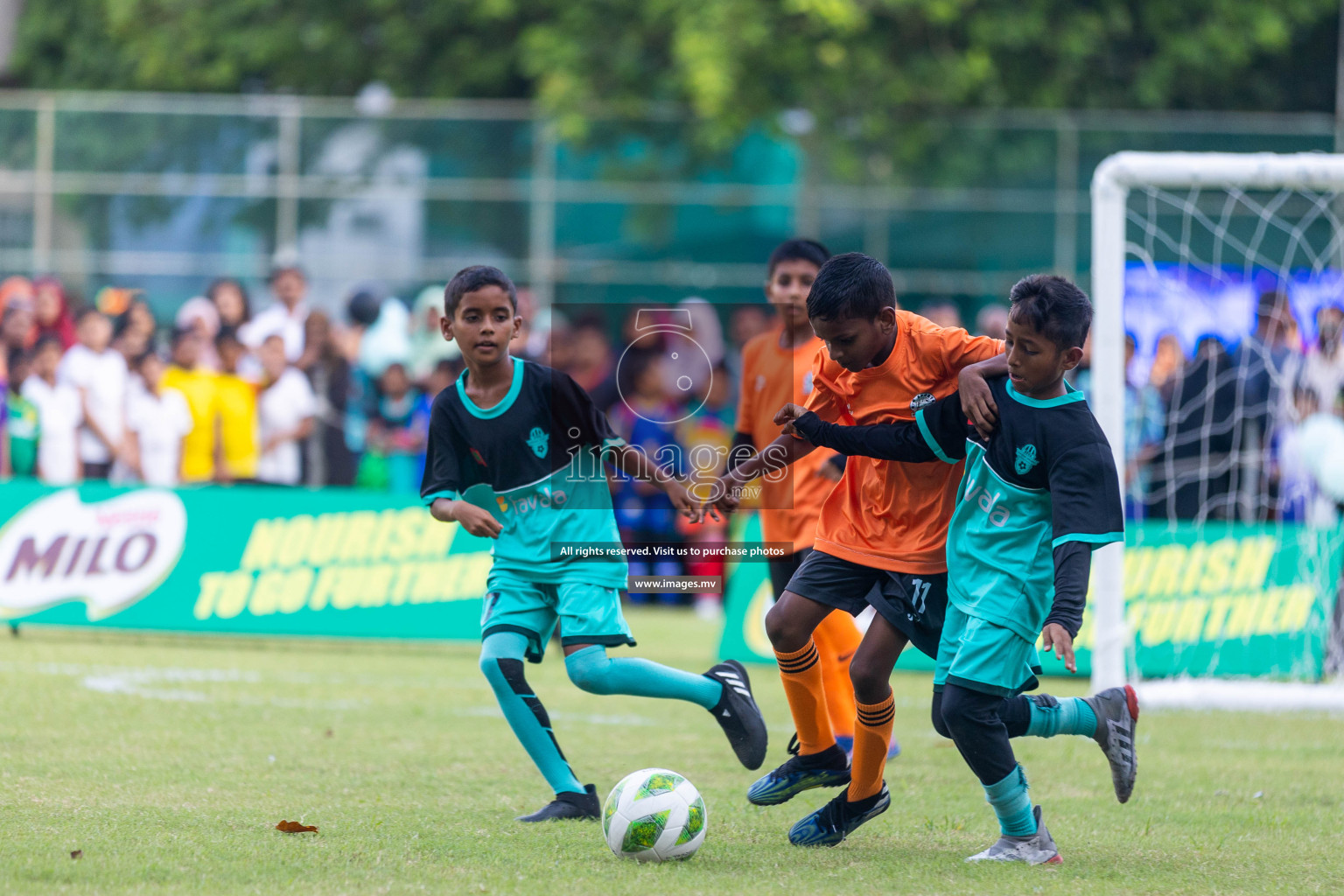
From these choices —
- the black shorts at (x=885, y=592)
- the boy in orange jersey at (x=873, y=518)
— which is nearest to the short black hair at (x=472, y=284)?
the boy in orange jersey at (x=873, y=518)

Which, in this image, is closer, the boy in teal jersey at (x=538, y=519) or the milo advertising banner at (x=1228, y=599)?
the boy in teal jersey at (x=538, y=519)

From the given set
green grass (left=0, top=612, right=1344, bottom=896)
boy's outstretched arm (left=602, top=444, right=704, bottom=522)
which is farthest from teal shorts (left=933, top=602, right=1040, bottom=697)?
boy's outstretched arm (left=602, top=444, right=704, bottom=522)

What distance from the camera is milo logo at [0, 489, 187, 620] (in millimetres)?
10578

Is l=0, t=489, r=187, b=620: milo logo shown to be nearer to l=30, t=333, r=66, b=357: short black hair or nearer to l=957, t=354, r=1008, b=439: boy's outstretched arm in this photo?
l=30, t=333, r=66, b=357: short black hair

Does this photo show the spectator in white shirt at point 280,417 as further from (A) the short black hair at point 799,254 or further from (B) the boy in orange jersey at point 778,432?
(A) the short black hair at point 799,254

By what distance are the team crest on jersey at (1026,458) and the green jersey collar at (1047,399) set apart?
12cm

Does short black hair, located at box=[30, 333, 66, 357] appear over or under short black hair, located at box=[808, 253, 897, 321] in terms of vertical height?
over

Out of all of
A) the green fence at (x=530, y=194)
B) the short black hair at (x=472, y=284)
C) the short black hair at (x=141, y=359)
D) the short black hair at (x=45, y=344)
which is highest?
the green fence at (x=530, y=194)

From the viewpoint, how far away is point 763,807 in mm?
5562

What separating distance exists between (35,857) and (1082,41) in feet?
51.2

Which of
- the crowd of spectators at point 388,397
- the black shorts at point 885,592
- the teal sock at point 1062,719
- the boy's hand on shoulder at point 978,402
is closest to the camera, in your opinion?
the boy's hand on shoulder at point 978,402

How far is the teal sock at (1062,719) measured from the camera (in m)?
4.75

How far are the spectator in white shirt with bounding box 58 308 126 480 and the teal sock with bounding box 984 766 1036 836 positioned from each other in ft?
31.2

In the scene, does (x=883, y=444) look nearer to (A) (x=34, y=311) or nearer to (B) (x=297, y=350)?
(B) (x=297, y=350)
